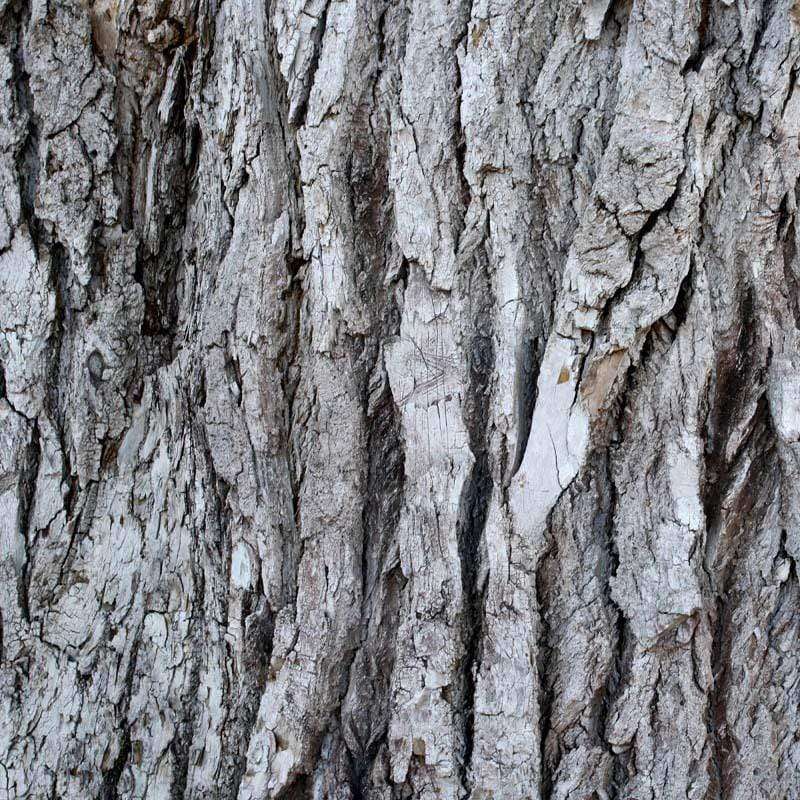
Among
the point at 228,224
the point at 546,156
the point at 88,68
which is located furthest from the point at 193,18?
the point at 546,156

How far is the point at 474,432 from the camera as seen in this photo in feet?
4.59

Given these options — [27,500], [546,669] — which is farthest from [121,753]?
[546,669]

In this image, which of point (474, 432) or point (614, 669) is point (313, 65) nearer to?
point (474, 432)

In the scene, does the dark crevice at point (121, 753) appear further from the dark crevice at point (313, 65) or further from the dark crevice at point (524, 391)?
the dark crevice at point (313, 65)

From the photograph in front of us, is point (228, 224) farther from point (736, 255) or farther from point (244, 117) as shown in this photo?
point (736, 255)

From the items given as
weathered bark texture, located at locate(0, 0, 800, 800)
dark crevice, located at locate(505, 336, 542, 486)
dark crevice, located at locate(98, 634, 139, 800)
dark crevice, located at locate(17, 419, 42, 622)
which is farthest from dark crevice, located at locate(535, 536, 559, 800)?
dark crevice, located at locate(17, 419, 42, 622)

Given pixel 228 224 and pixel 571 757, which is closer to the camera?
pixel 571 757

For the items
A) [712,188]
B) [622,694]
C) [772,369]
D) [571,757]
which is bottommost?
[571,757]

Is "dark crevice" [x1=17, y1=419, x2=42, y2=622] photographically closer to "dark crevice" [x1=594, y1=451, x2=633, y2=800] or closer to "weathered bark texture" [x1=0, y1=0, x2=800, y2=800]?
"weathered bark texture" [x1=0, y1=0, x2=800, y2=800]

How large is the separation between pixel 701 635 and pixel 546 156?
3.13 ft

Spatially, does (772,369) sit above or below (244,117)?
below

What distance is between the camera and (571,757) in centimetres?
136

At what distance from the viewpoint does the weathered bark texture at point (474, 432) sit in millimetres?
1344

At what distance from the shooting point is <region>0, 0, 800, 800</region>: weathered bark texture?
4.41 feet
